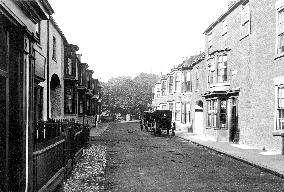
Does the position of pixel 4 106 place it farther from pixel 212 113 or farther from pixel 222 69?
pixel 212 113

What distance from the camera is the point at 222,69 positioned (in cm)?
2397

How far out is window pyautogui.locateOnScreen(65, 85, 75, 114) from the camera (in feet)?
92.4

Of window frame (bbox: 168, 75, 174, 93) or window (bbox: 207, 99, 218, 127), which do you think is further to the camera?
window frame (bbox: 168, 75, 174, 93)

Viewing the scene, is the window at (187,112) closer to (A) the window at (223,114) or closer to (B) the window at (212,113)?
(B) the window at (212,113)

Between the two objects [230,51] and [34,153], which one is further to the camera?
[230,51]

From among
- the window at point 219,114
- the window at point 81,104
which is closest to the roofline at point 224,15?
the window at point 219,114

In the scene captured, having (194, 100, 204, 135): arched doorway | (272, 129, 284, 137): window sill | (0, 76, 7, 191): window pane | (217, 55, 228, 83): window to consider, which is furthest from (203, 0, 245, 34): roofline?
(0, 76, 7, 191): window pane

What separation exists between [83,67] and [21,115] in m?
34.0

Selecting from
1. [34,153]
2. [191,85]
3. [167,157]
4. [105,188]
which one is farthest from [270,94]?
[191,85]

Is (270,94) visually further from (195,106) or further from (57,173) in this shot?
(195,106)

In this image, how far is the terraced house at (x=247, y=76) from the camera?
16.6 meters

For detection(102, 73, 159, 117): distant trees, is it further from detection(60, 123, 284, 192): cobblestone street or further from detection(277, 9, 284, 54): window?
detection(60, 123, 284, 192): cobblestone street

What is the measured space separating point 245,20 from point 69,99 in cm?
1473

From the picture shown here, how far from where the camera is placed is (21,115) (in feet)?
20.1
